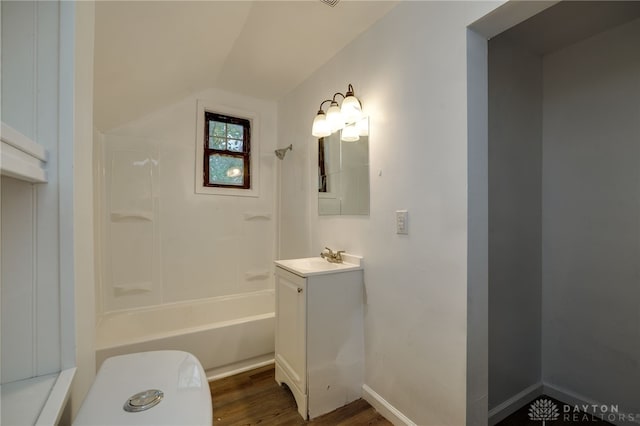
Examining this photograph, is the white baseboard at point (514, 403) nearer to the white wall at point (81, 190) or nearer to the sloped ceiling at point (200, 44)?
the white wall at point (81, 190)

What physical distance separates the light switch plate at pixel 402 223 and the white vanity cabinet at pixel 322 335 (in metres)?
0.40

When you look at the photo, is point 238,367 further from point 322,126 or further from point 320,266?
point 322,126

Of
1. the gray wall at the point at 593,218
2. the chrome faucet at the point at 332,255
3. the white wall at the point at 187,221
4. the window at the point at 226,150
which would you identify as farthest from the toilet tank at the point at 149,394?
the gray wall at the point at 593,218

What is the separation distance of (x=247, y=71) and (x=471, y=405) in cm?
270

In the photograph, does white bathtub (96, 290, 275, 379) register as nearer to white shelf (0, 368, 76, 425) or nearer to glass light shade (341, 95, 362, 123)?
white shelf (0, 368, 76, 425)

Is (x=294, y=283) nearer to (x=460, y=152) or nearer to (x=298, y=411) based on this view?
(x=298, y=411)

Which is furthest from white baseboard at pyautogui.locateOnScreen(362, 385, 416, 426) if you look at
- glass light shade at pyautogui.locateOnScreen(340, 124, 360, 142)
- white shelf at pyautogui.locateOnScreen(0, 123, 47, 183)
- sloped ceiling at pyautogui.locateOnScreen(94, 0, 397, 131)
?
sloped ceiling at pyautogui.locateOnScreen(94, 0, 397, 131)

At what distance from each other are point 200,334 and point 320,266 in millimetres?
1006

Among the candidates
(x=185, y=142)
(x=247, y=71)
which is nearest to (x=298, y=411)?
(x=185, y=142)

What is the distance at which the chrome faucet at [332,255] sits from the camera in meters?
1.90

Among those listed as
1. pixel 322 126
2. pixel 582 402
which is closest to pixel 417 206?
pixel 322 126

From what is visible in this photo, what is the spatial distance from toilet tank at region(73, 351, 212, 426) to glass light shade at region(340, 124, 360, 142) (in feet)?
5.04

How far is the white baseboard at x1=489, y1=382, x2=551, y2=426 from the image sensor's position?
5.29 feet

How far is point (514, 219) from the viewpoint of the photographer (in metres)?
1.74
